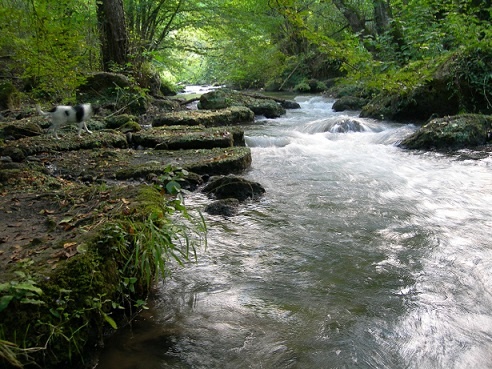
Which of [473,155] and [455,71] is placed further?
[455,71]

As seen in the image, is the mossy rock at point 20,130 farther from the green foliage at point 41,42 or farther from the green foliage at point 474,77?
the green foliage at point 474,77

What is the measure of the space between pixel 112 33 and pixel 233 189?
7387 millimetres

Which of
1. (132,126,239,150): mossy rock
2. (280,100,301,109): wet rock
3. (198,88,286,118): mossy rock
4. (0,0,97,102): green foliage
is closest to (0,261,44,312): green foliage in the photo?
(0,0,97,102): green foliage

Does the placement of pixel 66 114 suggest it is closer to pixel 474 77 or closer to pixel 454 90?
pixel 454 90

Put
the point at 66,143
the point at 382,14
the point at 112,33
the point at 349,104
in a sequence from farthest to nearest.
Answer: the point at 382,14
the point at 349,104
the point at 112,33
the point at 66,143

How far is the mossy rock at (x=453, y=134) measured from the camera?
7.38 meters

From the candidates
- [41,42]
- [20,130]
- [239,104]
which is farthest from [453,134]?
[20,130]

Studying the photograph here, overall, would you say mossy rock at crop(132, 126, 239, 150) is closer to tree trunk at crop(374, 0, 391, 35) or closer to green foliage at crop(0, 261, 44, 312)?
green foliage at crop(0, 261, 44, 312)

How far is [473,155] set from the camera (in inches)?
271

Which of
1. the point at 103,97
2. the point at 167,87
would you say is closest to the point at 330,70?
the point at 167,87

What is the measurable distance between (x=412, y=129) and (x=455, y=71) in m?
1.65

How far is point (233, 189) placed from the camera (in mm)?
5066

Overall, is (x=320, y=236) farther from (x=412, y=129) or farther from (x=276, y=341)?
(x=412, y=129)

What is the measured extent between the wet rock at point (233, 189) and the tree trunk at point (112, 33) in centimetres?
698
